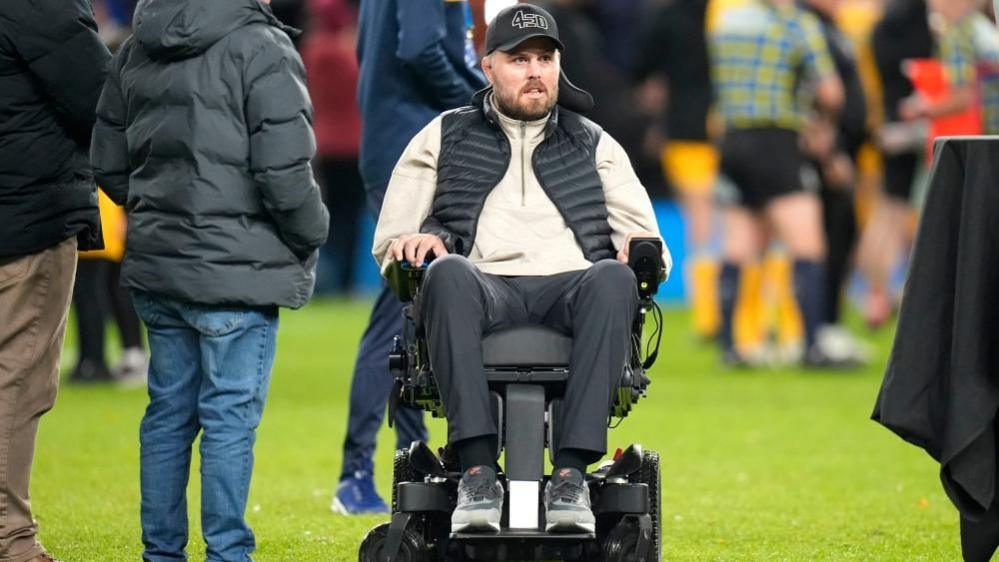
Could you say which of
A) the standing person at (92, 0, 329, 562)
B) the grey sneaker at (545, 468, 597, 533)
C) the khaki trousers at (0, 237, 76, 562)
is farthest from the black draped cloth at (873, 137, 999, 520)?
the khaki trousers at (0, 237, 76, 562)

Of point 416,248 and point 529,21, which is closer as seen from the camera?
point 416,248

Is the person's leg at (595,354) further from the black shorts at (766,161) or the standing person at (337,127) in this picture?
the standing person at (337,127)

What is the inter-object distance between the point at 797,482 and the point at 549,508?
309cm

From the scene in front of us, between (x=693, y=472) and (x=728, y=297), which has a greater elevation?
(x=728, y=297)

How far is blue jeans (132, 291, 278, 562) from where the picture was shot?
566cm

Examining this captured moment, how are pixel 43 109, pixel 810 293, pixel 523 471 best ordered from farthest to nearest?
pixel 810 293 → pixel 43 109 → pixel 523 471

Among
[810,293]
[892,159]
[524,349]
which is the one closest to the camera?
[524,349]

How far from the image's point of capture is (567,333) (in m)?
5.59

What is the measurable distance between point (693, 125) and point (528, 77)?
29.1 feet

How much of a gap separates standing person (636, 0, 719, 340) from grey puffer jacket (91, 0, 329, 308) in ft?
30.2

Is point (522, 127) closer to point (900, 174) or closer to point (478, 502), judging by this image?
point (478, 502)

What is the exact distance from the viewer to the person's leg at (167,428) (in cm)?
572

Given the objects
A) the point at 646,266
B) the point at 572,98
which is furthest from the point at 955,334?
the point at 572,98

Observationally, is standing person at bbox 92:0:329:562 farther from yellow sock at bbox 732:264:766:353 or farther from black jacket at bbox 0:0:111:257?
yellow sock at bbox 732:264:766:353
